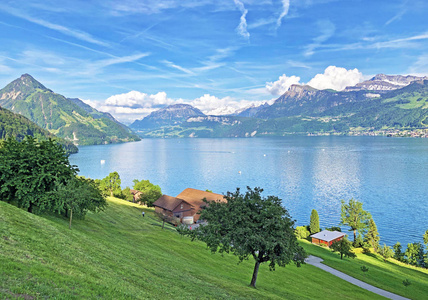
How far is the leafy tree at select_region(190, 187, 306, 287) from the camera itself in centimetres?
2578

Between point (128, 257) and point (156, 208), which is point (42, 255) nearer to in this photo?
point (128, 257)

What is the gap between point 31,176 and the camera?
33.4m

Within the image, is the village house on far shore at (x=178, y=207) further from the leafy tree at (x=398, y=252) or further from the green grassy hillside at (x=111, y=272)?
the leafy tree at (x=398, y=252)

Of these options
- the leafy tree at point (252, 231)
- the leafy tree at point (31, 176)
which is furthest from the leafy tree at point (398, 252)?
the leafy tree at point (31, 176)

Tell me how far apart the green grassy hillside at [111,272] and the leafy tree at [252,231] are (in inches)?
153

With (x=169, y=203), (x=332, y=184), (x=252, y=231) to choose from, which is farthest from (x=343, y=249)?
(x=332, y=184)

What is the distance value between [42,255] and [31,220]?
10.2m

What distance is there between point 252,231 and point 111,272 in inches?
532

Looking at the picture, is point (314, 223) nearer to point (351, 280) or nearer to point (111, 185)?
point (351, 280)

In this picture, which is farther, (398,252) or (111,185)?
(111,185)

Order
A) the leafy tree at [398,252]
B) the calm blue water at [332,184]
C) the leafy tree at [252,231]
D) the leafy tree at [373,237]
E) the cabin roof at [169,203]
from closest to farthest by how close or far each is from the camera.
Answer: the leafy tree at [252,231] < the leafy tree at [398,252] < the leafy tree at [373,237] < the cabin roof at [169,203] < the calm blue water at [332,184]

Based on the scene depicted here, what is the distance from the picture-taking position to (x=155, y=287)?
1958 centimetres

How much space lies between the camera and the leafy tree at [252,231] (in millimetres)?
25781

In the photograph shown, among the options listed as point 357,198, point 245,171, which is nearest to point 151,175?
point 245,171
